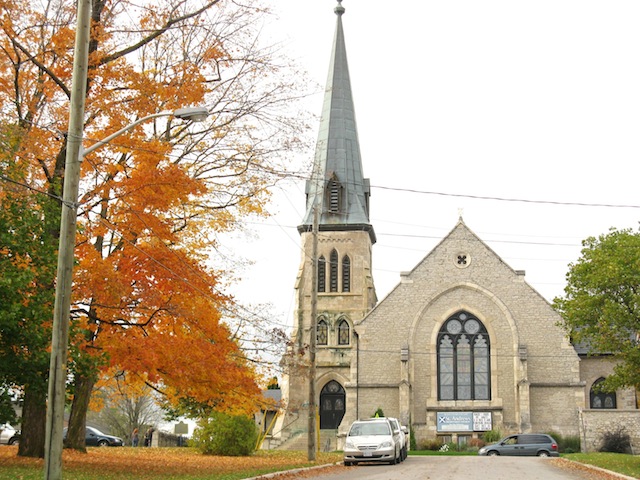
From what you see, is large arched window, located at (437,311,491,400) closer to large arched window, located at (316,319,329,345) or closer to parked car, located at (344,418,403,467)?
large arched window, located at (316,319,329,345)

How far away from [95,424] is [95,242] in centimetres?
6066

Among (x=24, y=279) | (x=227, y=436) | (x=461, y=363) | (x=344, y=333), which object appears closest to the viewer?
(x=24, y=279)

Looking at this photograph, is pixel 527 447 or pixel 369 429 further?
pixel 527 447

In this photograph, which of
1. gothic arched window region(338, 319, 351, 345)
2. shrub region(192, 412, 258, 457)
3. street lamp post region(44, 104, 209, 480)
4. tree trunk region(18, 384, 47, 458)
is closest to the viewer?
street lamp post region(44, 104, 209, 480)

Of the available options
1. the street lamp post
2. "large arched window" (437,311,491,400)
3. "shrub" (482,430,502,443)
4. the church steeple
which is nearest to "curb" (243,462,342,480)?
the street lamp post

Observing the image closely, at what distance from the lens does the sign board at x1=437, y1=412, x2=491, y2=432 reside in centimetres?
4462

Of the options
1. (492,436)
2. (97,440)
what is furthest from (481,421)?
(97,440)

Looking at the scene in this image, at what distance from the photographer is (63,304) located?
1300 cm

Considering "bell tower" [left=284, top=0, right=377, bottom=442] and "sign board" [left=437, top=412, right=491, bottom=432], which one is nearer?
"sign board" [left=437, top=412, right=491, bottom=432]

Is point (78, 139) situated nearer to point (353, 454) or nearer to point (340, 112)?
point (353, 454)

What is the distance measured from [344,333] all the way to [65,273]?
39.8 meters

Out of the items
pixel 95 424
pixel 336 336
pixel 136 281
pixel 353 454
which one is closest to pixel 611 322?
pixel 353 454

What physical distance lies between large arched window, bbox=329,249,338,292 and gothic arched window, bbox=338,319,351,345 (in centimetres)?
222

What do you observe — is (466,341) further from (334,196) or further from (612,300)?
(612,300)
